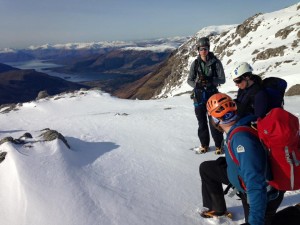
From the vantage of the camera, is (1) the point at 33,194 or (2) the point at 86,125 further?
(2) the point at 86,125

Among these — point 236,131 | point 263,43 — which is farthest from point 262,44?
point 236,131

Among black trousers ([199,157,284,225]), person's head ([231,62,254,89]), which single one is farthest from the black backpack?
black trousers ([199,157,284,225])

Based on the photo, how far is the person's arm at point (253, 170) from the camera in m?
3.75

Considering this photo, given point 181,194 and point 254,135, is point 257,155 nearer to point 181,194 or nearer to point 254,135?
point 254,135

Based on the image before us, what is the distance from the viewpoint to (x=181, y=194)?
6680 mm

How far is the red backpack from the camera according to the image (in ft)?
11.7

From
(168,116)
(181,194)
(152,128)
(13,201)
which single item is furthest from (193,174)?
(168,116)

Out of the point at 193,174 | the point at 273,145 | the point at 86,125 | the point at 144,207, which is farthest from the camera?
the point at 86,125

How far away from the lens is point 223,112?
4371mm

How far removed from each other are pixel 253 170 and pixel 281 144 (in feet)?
1.42

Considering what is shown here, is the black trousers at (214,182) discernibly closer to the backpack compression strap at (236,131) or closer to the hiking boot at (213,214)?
the hiking boot at (213,214)

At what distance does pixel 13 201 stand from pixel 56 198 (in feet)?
2.93

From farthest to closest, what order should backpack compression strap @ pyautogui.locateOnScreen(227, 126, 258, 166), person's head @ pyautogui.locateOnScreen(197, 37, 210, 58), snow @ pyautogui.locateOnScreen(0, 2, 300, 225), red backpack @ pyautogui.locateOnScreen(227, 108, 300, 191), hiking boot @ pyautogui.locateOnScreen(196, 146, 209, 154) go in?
hiking boot @ pyautogui.locateOnScreen(196, 146, 209, 154) → person's head @ pyautogui.locateOnScreen(197, 37, 210, 58) → snow @ pyautogui.locateOnScreen(0, 2, 300, 225) → backpack compression strap @ pyautogui.locateOnScreen(227, 126, 258, 166) → red backpack @ pyautogui.locateOnScreen(227, 108, 300, 191)

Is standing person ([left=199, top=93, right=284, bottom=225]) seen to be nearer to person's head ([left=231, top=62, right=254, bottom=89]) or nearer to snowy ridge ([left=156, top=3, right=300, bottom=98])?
person's head ([left=231, top=62, right=254, bottom=89])
